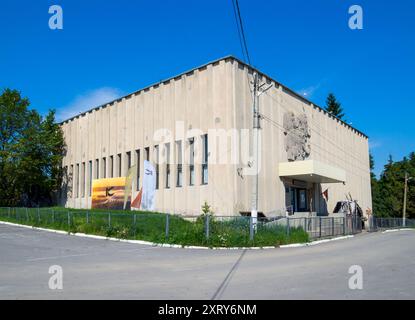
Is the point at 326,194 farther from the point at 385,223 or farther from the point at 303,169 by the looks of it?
the point at 385,223

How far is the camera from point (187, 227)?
19.9 meters

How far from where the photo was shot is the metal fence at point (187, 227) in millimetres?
19375

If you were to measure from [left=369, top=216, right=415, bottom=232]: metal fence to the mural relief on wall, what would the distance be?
33.8 ft

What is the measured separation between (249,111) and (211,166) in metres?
4.35

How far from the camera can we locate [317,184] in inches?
1471

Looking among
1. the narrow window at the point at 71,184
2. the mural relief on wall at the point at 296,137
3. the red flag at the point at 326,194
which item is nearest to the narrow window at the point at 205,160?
the mural relief on wall at the point at 296,137

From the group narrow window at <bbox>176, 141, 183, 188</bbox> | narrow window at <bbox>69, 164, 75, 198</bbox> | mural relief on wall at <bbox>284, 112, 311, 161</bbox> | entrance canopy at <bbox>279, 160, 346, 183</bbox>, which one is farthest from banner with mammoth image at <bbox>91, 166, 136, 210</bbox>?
mural relief on wall at <bbox>284, 112, 311, 161</bbox>

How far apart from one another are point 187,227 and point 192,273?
26.7ft

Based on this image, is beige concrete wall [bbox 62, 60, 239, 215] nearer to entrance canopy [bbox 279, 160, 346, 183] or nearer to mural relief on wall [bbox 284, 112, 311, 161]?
entrance canopy [bbox 279, 160, 346, 183]

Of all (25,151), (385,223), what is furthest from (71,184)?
(385,223)

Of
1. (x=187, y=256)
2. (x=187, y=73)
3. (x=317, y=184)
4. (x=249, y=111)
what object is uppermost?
(x=187, y=73)

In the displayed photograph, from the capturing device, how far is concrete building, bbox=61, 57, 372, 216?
87.3 ft
